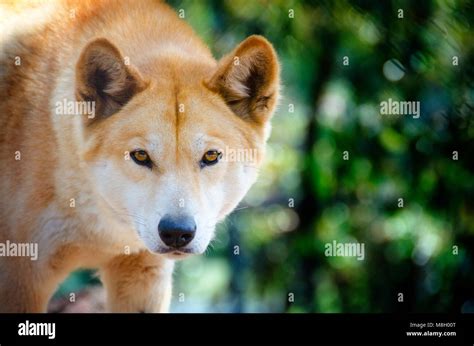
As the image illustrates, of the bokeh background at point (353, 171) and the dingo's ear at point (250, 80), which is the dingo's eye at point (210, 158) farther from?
the bokeh background at point (353, 171)

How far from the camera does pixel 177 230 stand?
3240 millimetres

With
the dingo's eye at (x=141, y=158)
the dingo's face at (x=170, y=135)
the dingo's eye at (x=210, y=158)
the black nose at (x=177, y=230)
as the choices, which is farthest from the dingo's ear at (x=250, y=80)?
the black nose at (x=177, y=230)

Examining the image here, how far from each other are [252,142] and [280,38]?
1370mm

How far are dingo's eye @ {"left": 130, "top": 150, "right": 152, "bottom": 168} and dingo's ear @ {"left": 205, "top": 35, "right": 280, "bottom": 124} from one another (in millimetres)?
381

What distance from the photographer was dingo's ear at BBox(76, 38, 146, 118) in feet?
11.1

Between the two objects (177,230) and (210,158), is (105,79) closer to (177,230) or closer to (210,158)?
(210,158)

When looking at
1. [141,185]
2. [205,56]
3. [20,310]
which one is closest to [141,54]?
[205,56]

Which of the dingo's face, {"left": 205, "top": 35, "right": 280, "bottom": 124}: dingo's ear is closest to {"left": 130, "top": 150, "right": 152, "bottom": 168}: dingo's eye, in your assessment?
the dingo's face

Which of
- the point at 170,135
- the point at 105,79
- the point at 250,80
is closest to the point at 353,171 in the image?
the point at 250,80

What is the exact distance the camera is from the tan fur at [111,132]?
11.3ft

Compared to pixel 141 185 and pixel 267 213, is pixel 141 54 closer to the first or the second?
pixel 141 185

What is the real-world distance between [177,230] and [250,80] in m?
0.73

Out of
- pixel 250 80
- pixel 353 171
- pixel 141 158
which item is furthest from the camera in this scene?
pixel 353 171

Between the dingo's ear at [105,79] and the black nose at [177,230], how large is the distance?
54cm
